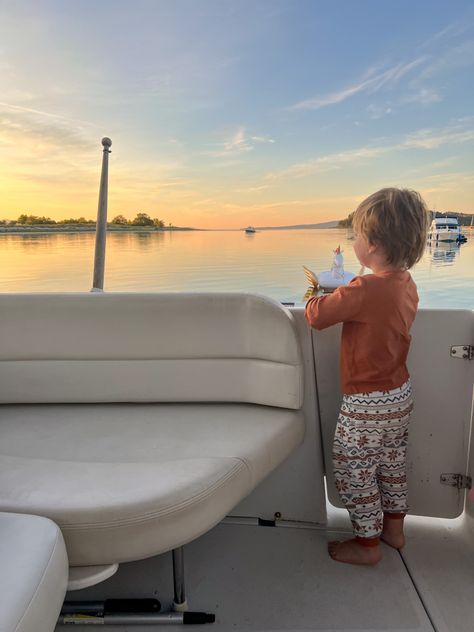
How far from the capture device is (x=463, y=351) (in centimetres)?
152

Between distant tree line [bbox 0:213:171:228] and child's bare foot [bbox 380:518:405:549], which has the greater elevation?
→ distant tree line [bbox 0:213:171:228]

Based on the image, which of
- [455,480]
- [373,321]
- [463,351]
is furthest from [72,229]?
[455,480]

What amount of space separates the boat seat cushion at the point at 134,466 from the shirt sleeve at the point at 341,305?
0.36 meters

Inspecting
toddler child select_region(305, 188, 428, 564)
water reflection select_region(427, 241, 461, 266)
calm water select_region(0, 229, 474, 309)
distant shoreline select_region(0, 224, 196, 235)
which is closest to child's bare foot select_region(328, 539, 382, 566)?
toddler child select_region(305, 188, 428, 564)

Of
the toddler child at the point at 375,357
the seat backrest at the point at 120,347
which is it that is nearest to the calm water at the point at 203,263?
the seat backrest at the point at 120,347

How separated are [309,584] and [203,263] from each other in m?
1.42

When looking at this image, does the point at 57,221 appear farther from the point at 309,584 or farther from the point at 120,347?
the point at 309,584

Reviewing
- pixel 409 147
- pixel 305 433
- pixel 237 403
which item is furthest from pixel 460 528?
pixel 409 147

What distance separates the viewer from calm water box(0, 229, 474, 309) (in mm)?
1721

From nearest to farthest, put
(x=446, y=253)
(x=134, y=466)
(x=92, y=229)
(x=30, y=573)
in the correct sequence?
(x=30, y=573), (x=134, y=466), (x=446, y=253), (x=92, y=229)

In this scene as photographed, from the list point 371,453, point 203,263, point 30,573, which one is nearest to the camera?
point 30,573

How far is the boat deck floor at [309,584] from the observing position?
1.22 meters

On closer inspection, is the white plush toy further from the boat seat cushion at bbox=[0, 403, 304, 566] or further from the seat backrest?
the boat seat cushion at bbox=[0, 403, 304, 566]

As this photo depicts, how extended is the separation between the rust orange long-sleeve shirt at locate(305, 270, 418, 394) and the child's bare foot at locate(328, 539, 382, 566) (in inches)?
19.2
